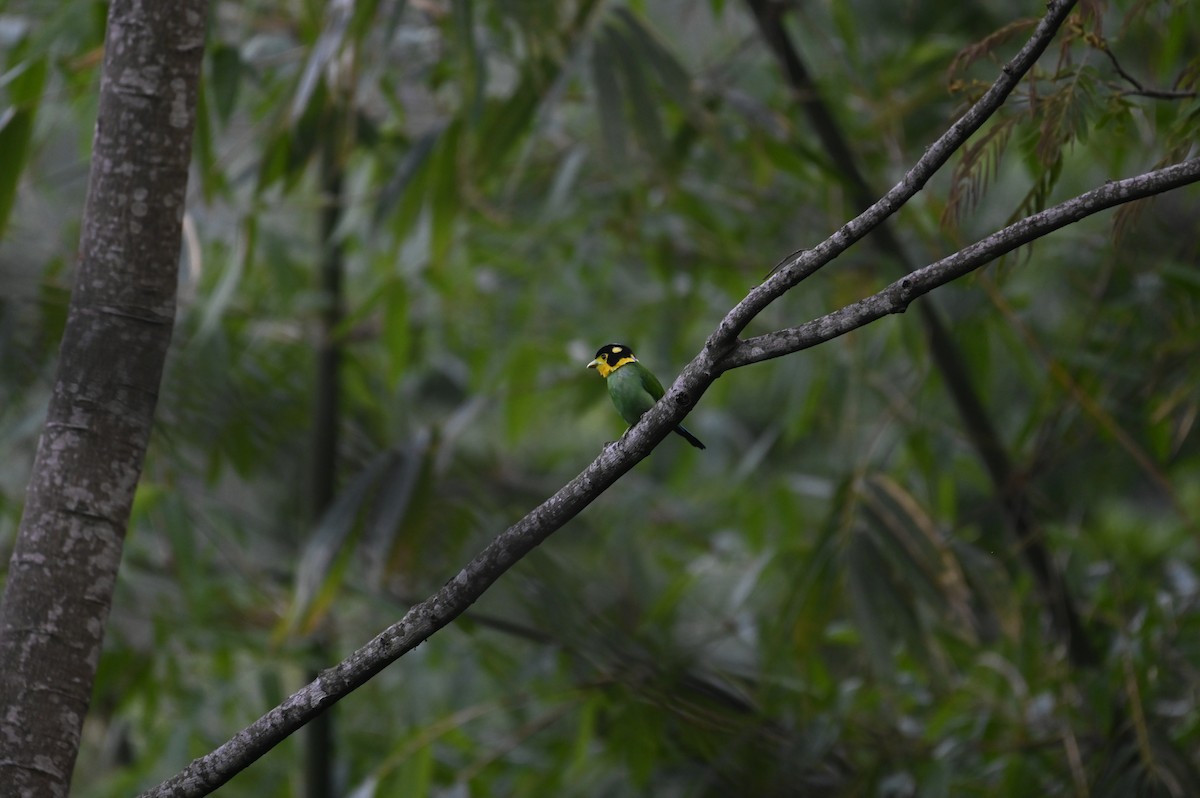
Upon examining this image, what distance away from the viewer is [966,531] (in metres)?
4.64

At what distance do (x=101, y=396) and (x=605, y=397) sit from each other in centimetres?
295

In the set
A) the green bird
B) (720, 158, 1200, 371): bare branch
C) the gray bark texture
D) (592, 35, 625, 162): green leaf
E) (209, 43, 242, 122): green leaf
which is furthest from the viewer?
(592, 35, 625, 162): green leaf

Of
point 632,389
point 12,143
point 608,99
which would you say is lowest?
point 632,389

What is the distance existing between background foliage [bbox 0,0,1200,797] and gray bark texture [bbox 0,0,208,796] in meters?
0.78

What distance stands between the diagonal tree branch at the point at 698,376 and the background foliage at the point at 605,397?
21.6 inches

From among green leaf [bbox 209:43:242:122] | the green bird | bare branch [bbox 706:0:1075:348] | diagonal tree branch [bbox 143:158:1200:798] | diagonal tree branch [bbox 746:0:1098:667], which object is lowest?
diagonal tree branch [bbox 143:158:1200:798]

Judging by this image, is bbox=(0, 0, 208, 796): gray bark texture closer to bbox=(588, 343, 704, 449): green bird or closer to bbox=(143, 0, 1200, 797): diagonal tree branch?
bbox=(143, 0, 1200, 797): diagonal tree branch

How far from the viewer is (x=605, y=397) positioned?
14.7ft

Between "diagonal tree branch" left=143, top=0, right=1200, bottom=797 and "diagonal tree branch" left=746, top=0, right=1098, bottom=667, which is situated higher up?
"diagonal tree branch" left=746, top=0, right=1098, bottom=667

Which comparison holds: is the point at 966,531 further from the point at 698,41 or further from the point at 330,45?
the point at 330,45

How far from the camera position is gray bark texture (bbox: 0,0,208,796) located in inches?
59.9

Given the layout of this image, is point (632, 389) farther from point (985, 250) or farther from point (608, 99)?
point (608, 99)

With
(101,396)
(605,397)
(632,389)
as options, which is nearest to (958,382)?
(605,397)

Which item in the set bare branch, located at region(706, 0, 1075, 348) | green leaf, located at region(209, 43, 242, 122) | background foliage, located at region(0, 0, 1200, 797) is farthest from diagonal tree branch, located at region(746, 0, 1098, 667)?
bare branch, located at region(706, 0, 1075, 348)
